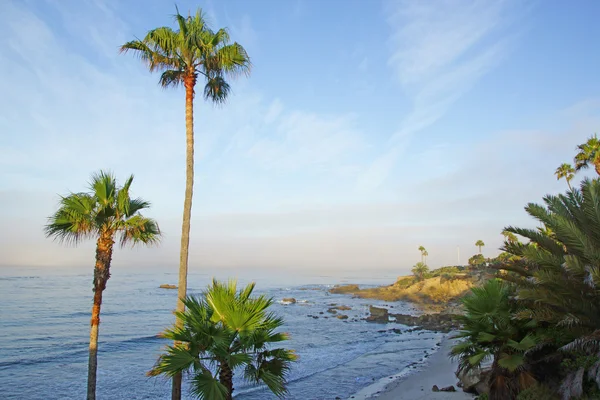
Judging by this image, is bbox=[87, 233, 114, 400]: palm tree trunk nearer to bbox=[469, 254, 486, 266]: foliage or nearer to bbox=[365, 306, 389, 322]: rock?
bbox=[365, 306, 389, 322]: rock

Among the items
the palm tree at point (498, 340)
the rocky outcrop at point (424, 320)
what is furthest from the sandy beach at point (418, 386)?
the rocky outcrop at point (424, 320)

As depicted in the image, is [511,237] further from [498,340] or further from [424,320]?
[498,340]

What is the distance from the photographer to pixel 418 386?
58.0 feet

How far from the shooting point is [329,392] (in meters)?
18.7

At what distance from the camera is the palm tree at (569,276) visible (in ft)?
27.2

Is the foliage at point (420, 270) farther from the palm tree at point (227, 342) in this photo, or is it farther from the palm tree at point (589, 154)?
the palm tree at point (227, 342)

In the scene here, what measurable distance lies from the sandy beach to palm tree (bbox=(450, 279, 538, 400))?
179 inches

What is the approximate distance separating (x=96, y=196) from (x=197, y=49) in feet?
17.0

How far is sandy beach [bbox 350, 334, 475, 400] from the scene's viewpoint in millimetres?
14795

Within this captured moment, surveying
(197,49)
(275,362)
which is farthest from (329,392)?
(197,49)

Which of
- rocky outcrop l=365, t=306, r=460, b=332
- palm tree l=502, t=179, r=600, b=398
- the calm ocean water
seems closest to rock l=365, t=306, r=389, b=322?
rocky outcrop l=365, t=306, r=460, b=332

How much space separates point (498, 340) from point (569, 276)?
2.33 metres

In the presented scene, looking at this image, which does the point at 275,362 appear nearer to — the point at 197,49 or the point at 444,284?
the point at 197,49

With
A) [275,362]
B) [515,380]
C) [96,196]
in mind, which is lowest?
[515,380]
